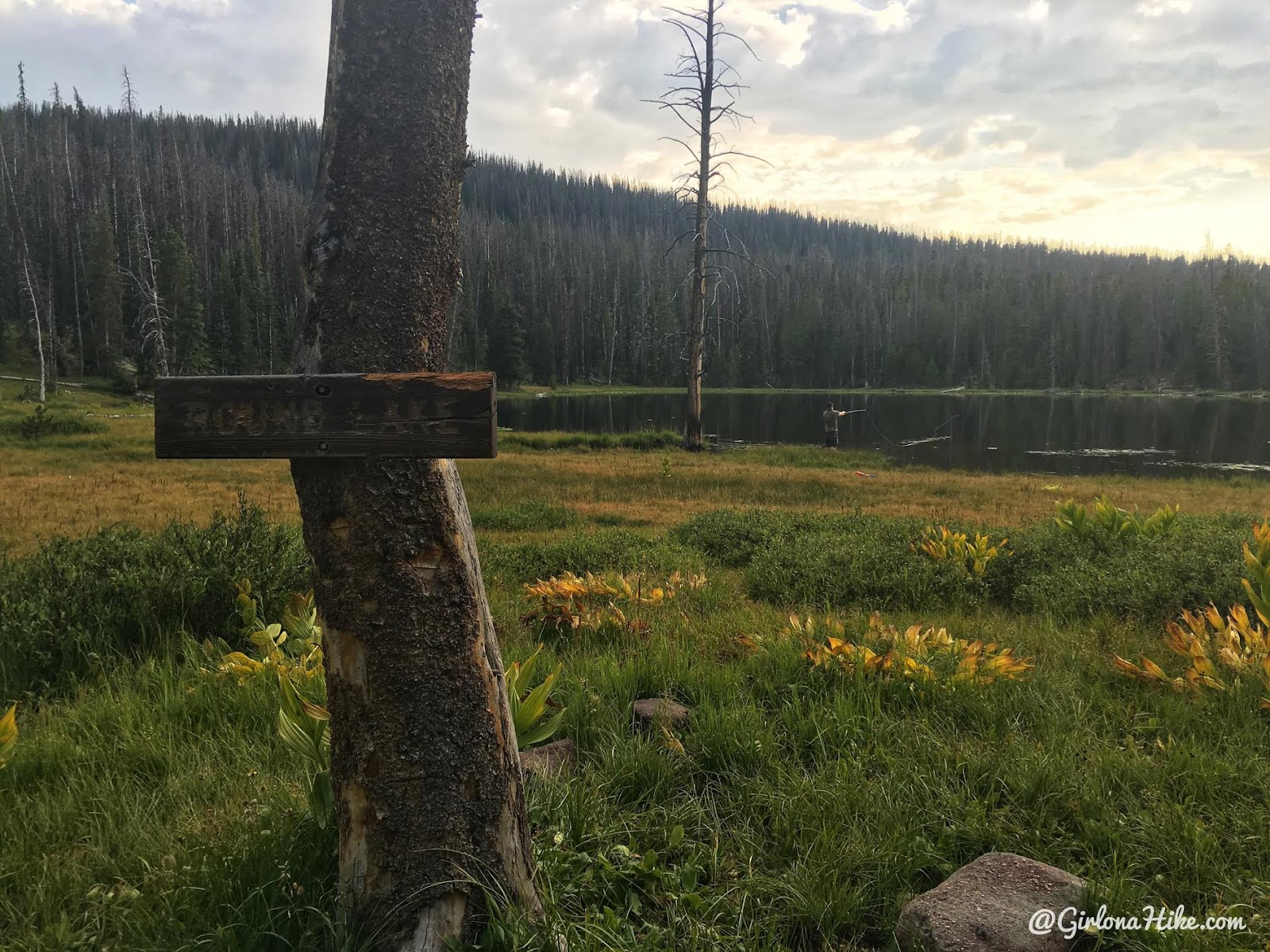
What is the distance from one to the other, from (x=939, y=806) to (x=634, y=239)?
143743 mm

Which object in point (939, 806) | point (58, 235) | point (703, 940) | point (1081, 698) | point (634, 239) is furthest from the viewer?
point (634, 239)

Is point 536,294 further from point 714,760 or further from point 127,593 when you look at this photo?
point 714,760

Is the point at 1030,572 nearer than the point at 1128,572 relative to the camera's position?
No

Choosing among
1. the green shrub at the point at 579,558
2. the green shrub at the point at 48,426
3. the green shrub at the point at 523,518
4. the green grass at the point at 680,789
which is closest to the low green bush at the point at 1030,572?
the green grass at the point at 680,789

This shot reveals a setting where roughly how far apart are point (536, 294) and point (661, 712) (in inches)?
4310

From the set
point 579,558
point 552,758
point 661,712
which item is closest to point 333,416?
point 552,758

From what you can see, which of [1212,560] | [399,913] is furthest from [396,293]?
[1212,560]

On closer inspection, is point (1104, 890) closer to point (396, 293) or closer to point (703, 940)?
point (703, 940)

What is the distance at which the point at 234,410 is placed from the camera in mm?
1999

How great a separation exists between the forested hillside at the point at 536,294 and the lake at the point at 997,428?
17798 mm

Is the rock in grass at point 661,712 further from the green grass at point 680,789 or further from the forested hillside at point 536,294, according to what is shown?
the forested hillside at point 536,294

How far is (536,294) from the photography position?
108312mm

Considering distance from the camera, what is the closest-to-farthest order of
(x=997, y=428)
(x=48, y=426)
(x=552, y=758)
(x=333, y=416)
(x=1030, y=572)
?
(x=333, y=416) < (x=552, y=758) < (x=1030, y=572) < (x=48, y=426) < (x=997, y=428)

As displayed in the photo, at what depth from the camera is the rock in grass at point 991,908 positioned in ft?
7.12
